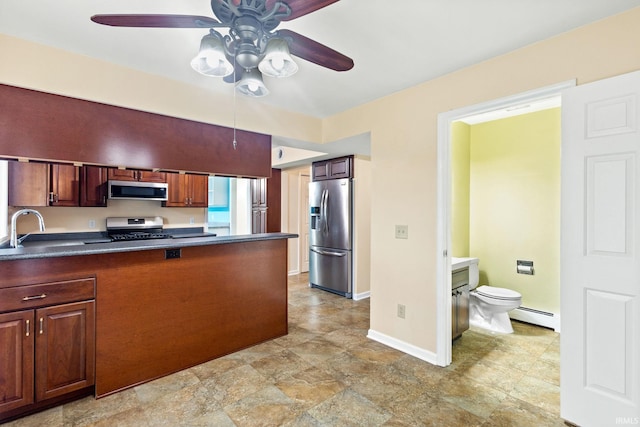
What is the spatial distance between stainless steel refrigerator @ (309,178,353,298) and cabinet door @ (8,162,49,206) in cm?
351

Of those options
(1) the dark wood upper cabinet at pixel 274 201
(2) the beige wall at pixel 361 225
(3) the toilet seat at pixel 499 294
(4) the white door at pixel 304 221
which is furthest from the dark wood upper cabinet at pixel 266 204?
(3) the toilet seat at pixel 499 294

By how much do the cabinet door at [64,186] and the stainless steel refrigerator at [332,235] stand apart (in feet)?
10.6

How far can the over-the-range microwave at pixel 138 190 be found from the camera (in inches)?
162

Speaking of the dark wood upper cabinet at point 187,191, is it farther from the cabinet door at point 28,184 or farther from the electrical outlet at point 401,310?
the electrical outlet at point 401,310

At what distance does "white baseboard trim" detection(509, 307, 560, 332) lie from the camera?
129 inches

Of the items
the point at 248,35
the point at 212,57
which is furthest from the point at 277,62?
the point at 212,57

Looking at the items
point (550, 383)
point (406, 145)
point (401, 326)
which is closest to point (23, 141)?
point (406, 145)

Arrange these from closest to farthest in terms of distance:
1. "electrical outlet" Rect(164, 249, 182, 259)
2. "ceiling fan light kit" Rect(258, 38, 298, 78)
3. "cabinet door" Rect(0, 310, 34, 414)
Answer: "ceiling fan light kit" Rect(258, 38, 298, 78), "cabinet door" Rect(0, 310, 34, 414), "electrical outlet" Rect(164, 249, 182, 259)

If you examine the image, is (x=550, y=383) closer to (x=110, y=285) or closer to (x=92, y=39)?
(x=110, y=285)

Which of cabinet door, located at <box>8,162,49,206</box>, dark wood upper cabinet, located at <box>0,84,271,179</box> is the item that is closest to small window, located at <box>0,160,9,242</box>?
cabinet door, located at <box>8,162,49,206</box>

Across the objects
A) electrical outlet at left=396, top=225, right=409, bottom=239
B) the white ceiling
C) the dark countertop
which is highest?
the white ceiling

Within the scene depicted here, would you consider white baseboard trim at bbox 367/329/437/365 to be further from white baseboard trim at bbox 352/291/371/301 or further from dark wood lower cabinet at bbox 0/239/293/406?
white baseboard trim at bbox 352/291/371/301

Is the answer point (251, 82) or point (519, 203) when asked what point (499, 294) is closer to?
point (519, 203)

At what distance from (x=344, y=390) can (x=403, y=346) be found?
2.83 ft
